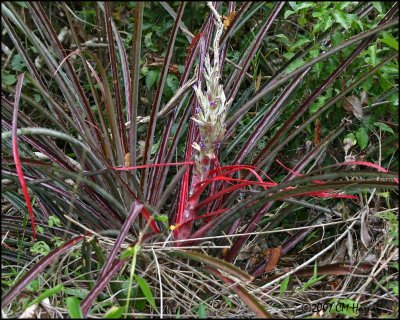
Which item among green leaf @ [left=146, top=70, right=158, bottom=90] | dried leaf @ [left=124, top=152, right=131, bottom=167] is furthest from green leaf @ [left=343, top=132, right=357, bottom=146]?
green leaf @ [left=146, top=70, right=158, bottom=90]

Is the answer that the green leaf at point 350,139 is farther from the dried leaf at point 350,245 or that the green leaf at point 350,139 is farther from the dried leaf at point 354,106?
the dried leaf at point 350,245

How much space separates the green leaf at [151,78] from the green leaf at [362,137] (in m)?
0.82

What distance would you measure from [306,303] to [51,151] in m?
0.86

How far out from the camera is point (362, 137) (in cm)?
183

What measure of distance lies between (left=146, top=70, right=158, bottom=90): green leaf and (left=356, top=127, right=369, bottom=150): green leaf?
82 cm

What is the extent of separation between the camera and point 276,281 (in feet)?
5.11

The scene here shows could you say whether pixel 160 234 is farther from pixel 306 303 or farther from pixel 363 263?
pixel 363 263

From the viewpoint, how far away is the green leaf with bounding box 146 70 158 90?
2268 mm

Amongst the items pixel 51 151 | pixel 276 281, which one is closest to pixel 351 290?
pixel 276 281

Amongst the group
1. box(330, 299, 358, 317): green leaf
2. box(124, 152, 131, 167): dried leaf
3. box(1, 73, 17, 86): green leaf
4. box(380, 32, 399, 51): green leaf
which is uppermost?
box(380, 32, 399, 51): green leaf

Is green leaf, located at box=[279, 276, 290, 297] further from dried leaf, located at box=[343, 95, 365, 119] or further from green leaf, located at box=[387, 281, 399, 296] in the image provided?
dried leaf, located at box=[343, 95, 365, 119]

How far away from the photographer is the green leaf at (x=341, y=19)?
1.83 m

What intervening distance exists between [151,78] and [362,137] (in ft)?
2.81

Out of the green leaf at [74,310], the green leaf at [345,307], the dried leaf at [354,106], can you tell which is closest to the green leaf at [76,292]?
the green leaf at [74,310]
